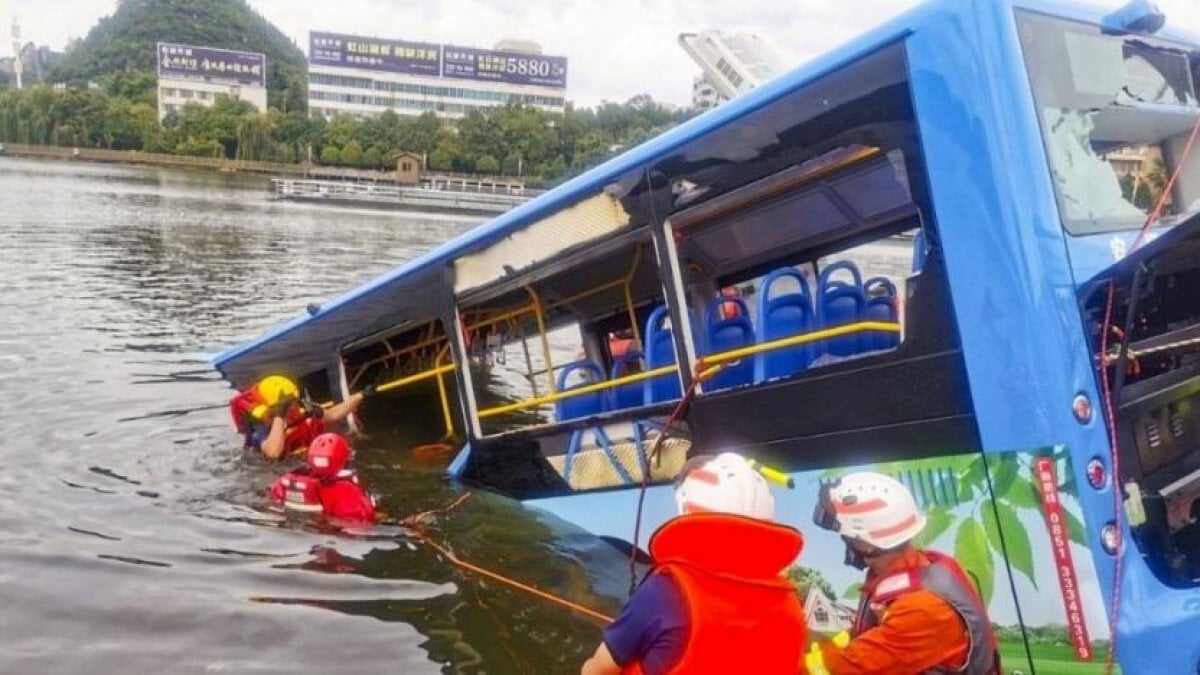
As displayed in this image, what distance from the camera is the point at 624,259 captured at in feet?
25.3

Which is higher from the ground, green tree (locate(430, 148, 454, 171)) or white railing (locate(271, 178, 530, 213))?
green tree (locate(430, 148, 454, 171))

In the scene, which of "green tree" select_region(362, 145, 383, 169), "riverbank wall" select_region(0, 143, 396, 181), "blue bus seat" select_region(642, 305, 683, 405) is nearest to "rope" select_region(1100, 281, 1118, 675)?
"blue bus seat" select_region(642, 305, 683, 405)

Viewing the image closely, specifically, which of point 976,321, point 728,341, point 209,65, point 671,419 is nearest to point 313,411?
point 728,341

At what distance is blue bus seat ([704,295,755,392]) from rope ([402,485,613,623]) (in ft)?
4.90

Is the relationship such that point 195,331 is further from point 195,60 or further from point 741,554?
point 195,60

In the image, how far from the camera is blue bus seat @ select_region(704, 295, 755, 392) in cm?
555

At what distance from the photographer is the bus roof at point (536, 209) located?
13.9 feet

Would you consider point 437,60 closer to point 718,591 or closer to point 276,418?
point 276,418

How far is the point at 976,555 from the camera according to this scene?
4.18 metres

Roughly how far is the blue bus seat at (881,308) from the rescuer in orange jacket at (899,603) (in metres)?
1.28

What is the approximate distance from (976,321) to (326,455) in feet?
16.1

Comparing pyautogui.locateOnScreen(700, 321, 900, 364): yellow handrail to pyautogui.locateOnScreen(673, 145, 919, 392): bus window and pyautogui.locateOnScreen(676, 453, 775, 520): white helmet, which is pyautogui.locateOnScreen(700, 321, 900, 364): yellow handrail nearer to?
pyautogui.locateOnScreen(673, 145, 919, 392): bus window

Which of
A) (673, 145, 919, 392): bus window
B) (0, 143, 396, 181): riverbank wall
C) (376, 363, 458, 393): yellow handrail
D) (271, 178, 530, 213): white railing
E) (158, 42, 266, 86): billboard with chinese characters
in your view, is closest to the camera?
(673, 145, 919, 392): bus window

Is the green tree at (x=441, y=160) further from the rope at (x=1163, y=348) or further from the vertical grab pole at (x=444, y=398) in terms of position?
the rope at (x=1163, y=348)
